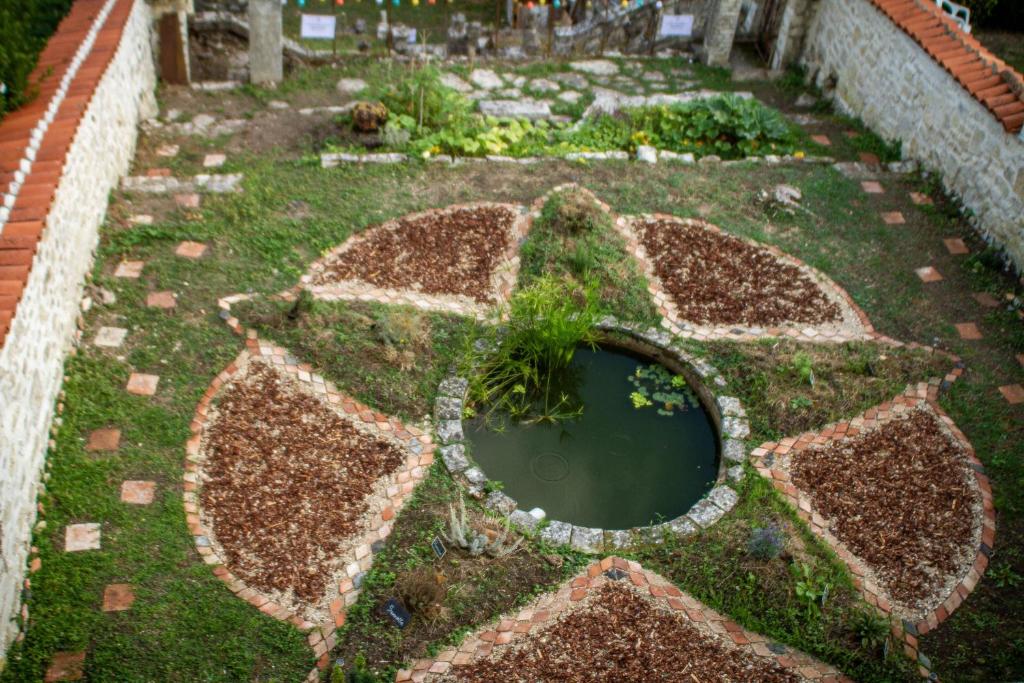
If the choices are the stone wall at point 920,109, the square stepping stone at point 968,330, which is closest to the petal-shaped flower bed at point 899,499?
the square stepping stone at point 968,330

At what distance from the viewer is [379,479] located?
6293 millimetres

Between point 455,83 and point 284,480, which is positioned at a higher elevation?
point 455,83

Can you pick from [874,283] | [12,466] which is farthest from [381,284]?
[874,283]

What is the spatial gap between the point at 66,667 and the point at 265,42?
8.10m

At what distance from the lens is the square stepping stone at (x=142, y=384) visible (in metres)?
6.56

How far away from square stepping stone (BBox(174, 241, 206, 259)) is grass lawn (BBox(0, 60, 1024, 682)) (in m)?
0.10

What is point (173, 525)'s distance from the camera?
5750 millimetres

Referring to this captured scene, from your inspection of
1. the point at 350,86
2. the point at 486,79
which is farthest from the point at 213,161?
the point at 486,79

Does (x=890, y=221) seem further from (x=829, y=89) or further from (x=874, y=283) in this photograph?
(x=829, y=89)

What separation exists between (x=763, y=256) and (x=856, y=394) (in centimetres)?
199

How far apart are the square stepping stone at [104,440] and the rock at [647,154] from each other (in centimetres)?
645

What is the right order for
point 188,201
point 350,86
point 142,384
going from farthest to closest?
point 350,86 < point 188,201 < point 142,384

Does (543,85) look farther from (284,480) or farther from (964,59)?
(284,480)

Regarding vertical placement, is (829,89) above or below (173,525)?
above
